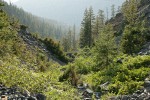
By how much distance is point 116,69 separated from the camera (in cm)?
2019

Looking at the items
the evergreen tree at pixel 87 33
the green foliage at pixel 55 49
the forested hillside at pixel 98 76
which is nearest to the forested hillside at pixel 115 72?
the forested hillside at pixel 98 76

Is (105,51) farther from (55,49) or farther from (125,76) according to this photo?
(55,49)

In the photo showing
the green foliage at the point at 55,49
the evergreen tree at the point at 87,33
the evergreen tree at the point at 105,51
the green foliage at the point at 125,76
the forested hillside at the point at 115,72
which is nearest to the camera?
the forested hillside at the point at 115,72

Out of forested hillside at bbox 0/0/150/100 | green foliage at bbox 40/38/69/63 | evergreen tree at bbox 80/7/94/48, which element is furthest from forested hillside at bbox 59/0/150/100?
evergreen tree at bbox 80/7/94/48

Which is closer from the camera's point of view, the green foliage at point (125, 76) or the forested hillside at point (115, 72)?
the forested hillside at point (115, 72)

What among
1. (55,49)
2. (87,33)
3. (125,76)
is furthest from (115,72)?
(87,33)

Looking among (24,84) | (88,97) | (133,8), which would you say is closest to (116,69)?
(88,97)

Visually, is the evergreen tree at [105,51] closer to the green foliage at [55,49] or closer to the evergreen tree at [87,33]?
the green foliage at [55,49]

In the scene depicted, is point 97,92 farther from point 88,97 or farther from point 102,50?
point 102,50

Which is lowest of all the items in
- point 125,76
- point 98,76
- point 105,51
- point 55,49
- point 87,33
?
point 98,76

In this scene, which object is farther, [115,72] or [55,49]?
[55,49]

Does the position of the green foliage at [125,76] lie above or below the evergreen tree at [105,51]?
below

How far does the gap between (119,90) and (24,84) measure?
211 inches

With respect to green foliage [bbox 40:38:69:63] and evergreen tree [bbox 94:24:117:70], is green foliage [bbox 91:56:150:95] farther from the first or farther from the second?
green foliage [bbox 40:38:69:63]
